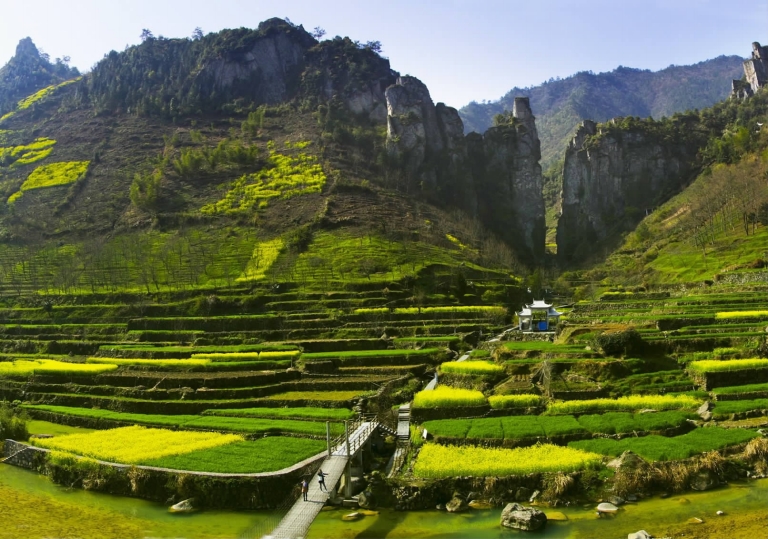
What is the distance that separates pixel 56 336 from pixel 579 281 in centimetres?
8434

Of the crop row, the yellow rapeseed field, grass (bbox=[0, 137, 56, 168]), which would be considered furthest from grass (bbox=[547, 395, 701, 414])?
grass (bbox=[0, 137, 56, 168])

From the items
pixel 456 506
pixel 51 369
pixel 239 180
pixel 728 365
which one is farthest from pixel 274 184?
pixel 456 506

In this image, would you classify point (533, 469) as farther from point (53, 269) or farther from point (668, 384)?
point (53, 269)

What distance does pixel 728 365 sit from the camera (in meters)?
37.1

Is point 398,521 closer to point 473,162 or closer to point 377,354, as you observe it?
point 377,354

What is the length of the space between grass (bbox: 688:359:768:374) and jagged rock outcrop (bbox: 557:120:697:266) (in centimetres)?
11573

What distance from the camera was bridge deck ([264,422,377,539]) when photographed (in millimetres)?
21844

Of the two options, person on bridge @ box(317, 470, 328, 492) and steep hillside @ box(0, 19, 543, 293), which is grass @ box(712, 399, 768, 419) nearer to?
person on bridge @ box(317, 470, 328, 492)

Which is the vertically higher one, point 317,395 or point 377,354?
point 377,354

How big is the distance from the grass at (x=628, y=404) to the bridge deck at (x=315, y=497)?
1127 centimetres

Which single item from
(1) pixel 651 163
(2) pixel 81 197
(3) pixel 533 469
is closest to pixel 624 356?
(3) pixel 533 469

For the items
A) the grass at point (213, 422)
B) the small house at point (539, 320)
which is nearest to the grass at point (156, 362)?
the grass at point (213, 422)

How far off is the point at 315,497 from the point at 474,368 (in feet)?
66.9

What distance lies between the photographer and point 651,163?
158375 millimetres
